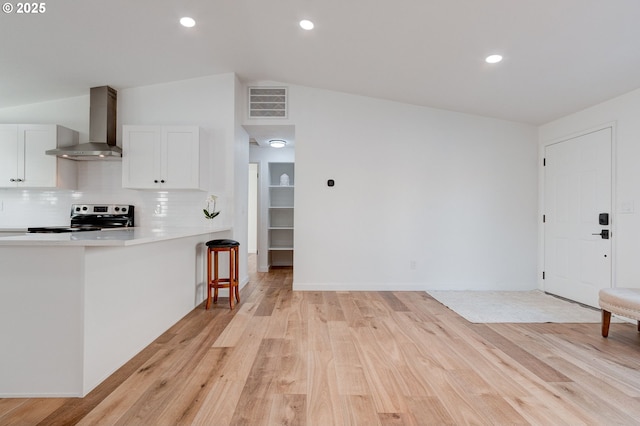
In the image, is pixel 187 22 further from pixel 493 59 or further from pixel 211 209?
pixel 493 59

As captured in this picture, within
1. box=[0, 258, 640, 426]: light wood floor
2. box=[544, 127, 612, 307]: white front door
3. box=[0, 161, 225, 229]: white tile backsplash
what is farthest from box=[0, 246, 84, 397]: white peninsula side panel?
box=[544, 127, 612, 307]: white front door

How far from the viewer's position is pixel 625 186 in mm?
3346

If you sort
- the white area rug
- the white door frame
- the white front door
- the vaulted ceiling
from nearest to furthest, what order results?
the vaulted ceiling < the white area rug < the white door frame < the white front door

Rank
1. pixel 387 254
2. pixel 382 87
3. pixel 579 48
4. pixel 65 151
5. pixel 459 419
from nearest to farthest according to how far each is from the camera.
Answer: pixel 459 419 → pixel 579 48 → pixel 65 151 → pixel 382 87 → pixel 387 254

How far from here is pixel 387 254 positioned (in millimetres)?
4598

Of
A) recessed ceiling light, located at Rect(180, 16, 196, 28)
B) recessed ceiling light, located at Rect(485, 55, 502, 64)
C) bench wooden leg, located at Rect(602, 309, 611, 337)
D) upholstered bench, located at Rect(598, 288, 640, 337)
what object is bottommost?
bench wooden leg, located at Rect(602, 309, 611, 337)

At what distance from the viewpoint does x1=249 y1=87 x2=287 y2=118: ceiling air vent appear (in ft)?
15.1

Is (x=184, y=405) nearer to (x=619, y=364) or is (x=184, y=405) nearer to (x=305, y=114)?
(x=619, y=364)

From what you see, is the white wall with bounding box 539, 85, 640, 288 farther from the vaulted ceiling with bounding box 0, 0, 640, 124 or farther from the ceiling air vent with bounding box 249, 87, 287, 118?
the ceiling air vent with bounding box 249, 87, 287, 118

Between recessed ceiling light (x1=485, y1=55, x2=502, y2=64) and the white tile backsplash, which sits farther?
the white tile backsplash

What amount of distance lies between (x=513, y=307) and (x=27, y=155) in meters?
6.30

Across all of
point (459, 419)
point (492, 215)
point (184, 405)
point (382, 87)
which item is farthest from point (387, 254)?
point (184, 405)

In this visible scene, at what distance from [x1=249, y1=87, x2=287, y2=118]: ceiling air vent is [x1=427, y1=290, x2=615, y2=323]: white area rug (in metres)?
3.36

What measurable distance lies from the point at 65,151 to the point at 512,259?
6.13 metres
